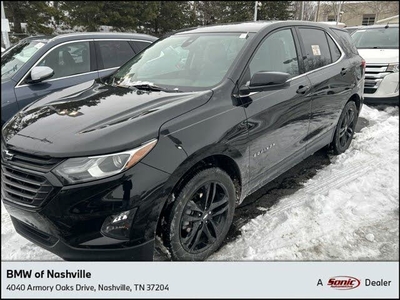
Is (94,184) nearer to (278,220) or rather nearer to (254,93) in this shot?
(254,93)

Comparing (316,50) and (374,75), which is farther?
(374,75)

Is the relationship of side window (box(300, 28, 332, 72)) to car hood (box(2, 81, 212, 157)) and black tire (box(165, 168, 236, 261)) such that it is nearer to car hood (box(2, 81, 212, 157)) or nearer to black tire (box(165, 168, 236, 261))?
car hood (box(2, 81, 212, 157))

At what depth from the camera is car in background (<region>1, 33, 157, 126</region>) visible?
3.86m

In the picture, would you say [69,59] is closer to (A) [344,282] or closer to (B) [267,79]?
(B) [267,79]

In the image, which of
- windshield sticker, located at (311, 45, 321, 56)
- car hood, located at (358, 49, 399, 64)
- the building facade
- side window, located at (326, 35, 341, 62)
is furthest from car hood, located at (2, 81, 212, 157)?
Answer: the building facade

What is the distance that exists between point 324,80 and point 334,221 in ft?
5.01

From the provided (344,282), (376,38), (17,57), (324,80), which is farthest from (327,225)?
(376,38)

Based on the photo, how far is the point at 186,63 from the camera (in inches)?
110

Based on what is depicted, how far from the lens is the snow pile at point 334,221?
246cm

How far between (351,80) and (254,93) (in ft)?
7.06

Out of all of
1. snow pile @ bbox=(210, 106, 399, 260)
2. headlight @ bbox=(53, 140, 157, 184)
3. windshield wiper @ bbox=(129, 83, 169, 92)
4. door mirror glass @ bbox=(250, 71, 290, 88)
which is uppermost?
door mirror glass @ bbox=(250, 71, 290, 88)

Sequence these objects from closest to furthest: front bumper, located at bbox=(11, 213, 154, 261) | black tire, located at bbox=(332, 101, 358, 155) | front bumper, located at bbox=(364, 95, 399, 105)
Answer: front bumper, located at bbox=(11, 213, 154, 261) → black tire, located at bbox=(332, 101, 358, 155) → front bumper, located at bbox=(364, 95, 399, 105)

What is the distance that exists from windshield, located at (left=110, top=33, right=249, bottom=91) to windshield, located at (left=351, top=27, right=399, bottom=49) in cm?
568

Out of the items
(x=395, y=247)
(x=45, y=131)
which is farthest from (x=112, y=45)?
(x=395, y=247)
